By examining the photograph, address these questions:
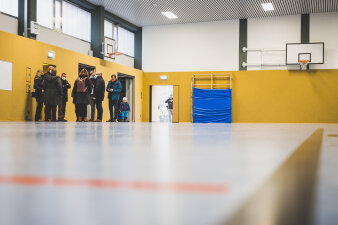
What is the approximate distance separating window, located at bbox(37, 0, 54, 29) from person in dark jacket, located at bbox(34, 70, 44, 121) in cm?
248

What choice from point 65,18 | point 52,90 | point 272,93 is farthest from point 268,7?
point 52,90

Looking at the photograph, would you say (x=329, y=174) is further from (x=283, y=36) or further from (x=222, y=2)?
(x=283, y=36)

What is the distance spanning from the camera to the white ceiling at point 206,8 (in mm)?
14812

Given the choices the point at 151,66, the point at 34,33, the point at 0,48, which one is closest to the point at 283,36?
the point at 151,66

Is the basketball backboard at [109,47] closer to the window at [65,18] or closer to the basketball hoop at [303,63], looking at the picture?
the window at [65,18]

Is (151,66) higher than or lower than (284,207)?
higher

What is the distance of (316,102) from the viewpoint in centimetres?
1650

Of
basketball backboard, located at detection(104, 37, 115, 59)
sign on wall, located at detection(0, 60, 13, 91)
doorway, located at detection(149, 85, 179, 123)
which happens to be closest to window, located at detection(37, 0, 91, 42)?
basketball backboard, located at detection(104, 37, 115, 59)

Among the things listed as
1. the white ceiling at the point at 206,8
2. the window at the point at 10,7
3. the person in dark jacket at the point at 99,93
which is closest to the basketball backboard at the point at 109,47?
the white ceiling at the point at 206,8

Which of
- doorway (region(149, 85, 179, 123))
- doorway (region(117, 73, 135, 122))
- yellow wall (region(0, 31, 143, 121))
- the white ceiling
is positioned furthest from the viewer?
doorway (region(149, 85, 179, 123))

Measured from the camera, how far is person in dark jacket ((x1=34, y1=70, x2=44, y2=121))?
10.6 m

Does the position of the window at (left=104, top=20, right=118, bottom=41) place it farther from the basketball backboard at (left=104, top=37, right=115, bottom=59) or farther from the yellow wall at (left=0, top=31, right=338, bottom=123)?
the yellow wall at (left=0, top=31, right=338, bottom=123)

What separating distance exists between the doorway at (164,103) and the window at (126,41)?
2.32 metres

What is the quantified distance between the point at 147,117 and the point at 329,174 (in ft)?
60.5
